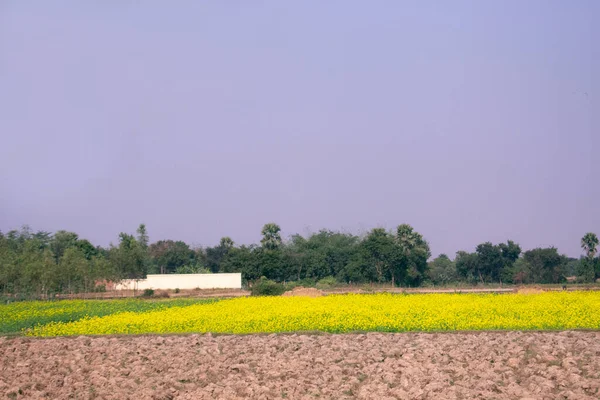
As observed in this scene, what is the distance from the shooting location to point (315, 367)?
56.3ft

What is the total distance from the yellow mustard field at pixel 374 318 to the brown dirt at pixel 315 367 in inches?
84.4

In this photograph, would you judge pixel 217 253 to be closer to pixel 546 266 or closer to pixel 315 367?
pixel 546 266

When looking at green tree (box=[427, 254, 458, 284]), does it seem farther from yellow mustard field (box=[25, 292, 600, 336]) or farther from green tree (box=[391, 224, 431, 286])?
yellow mustard field (box=[25, 292, 600, 336])

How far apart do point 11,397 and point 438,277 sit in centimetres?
8575

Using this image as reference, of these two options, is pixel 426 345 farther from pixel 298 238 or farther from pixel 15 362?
pixel 298 238

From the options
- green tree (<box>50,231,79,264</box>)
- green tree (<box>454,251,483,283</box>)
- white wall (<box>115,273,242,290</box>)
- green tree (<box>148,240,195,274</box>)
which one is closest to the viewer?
white wall (<box>115,273,242,290</box>)

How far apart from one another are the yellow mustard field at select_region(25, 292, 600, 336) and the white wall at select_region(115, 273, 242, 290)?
1485 inches

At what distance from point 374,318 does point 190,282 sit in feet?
158

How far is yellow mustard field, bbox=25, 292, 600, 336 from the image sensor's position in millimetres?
24109

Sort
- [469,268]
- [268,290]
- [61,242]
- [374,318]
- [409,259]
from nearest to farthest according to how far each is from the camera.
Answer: [374,318], [268,290], [409,259], [469,268], [61,242]

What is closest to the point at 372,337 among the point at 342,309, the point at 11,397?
the point at 342,309

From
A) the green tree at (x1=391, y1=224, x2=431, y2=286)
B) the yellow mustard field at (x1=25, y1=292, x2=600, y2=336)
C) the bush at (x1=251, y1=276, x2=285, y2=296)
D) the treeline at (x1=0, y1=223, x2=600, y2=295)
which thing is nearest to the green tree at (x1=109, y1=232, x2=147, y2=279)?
the treeline at (x1=0, y1=223, x2=600, y2=295)

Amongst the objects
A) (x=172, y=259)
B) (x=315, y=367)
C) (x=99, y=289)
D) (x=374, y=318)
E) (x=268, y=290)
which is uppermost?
(x=172, y=259)

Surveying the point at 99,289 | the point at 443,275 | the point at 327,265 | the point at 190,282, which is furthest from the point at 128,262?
the point at 443,275
